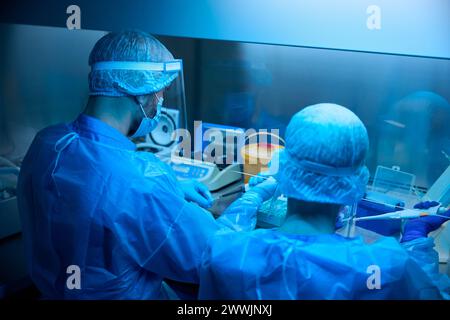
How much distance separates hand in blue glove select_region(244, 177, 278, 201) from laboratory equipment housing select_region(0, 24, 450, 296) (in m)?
0.48

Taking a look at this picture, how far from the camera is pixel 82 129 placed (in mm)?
1127

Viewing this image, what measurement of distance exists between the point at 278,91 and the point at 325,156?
969mm

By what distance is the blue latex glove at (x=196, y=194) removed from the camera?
1.33 m

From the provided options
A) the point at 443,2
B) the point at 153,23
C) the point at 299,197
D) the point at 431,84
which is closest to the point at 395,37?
the point at 443,2

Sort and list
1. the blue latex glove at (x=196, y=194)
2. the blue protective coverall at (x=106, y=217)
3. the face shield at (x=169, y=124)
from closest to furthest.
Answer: the blue protective coverall at (x=106, y=217), the blue latex glove at (x=196, y=194), the face shield at (x=169, y=124)

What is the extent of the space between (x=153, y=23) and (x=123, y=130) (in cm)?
42

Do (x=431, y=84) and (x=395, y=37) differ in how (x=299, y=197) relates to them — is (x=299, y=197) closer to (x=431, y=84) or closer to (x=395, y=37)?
(x=395, y=37)

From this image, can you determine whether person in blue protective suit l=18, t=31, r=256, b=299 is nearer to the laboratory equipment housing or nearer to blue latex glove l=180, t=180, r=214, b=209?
blue latex glove l=180, t=180, r=214, b=209

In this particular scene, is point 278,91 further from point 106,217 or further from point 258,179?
→ point 106,217

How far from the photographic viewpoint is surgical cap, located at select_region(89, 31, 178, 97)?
1.13 m

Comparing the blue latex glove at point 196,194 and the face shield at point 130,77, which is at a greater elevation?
the face shield at point 130,77

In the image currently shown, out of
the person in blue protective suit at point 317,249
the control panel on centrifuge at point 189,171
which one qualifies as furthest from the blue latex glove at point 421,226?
the control panel on centrifuge at point 189,171

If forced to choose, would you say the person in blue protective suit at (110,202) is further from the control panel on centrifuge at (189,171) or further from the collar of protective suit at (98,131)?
the control panel on centrifuge at (189,171)

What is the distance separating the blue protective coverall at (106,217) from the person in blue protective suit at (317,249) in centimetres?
14
